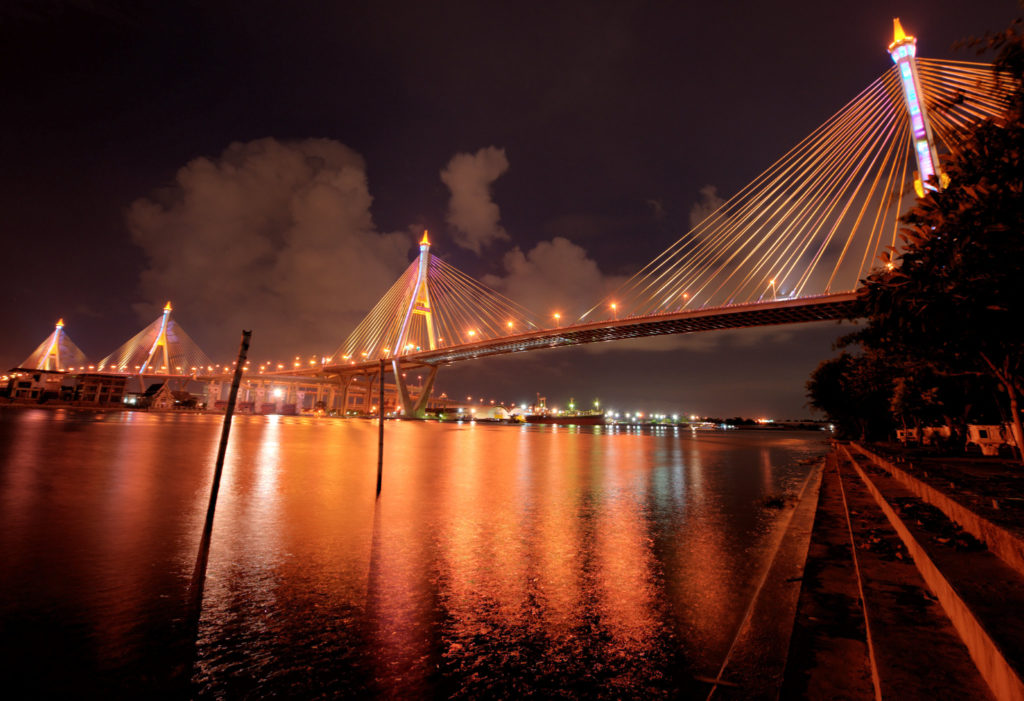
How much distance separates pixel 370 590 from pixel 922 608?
501 centimetres

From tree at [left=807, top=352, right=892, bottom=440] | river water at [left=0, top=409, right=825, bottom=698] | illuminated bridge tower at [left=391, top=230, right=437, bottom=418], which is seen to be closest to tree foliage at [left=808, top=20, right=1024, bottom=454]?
river water at [left=0, top=409, right=825, bottom=698]

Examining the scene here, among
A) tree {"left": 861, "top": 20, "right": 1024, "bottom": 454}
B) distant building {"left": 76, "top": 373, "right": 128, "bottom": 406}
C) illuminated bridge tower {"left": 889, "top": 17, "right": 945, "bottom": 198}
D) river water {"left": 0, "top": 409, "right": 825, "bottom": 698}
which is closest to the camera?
river water {"left": 0, "top": 409, "right": 825, "bottom": 698}

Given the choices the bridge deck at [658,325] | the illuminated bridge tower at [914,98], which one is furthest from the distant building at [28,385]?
the illuminated bridge tower at [914,98]

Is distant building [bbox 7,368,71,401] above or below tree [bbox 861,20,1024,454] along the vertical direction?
above

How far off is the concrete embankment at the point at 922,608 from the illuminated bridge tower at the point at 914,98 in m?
17.0

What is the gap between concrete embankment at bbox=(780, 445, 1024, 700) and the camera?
2.69m

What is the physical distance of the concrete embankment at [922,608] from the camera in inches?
106

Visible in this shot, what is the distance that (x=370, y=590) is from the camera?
5.27 meters

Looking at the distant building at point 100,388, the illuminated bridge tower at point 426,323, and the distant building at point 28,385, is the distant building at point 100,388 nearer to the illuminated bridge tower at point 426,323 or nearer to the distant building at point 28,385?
the distant building at point 28,385

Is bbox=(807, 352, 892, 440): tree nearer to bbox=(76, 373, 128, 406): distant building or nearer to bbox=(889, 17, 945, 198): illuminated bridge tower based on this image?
bbox=(889, 17, 945, 198): illuminated bridge tower

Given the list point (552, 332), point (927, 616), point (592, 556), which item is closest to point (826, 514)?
point (592, 556)

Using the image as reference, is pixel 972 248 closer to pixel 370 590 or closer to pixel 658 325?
pixel 370 590

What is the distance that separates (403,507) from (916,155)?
74.5 feet

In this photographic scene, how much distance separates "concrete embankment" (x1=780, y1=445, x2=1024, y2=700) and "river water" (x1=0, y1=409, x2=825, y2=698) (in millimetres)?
717
